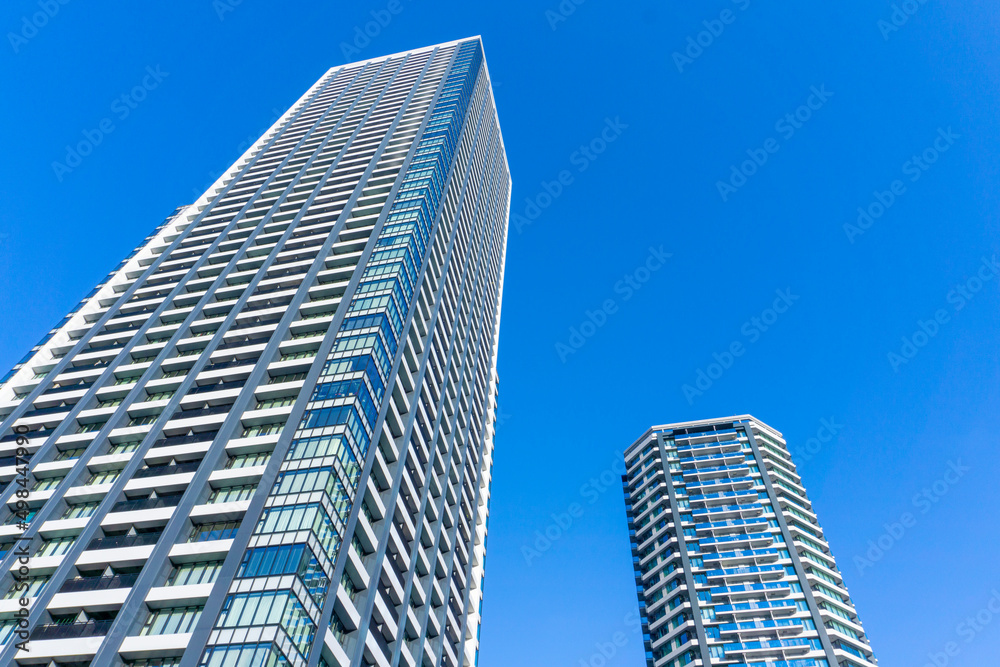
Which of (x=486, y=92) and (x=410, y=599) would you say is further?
(x=486, y=92)

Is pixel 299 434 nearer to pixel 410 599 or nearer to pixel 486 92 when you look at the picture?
pixel 410 599

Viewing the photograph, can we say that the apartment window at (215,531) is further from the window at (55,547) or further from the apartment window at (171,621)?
the window at (55,547)

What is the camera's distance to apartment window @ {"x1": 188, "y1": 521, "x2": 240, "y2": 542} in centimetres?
4109

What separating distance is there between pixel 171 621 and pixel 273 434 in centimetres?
1380

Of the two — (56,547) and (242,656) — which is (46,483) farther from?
(242,656)

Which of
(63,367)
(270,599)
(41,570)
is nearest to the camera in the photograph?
(270,599)

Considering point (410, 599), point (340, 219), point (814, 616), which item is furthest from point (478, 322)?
point (814, 616)

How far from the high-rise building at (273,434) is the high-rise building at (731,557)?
40309mm

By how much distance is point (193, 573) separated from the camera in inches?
1553

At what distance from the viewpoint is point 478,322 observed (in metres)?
92.1

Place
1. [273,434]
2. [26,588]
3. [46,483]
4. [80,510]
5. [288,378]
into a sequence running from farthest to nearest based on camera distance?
1. [288,378]
2. [46,483]
3. [273,434]
4. [80,510]
5. [26,588]

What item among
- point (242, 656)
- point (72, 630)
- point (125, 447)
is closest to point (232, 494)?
point (72, 630)

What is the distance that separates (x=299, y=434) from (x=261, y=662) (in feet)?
53.3

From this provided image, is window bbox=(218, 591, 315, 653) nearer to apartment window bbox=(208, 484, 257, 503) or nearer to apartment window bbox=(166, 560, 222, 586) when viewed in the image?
apartment window bbox=(166, 560, 222, 586)
